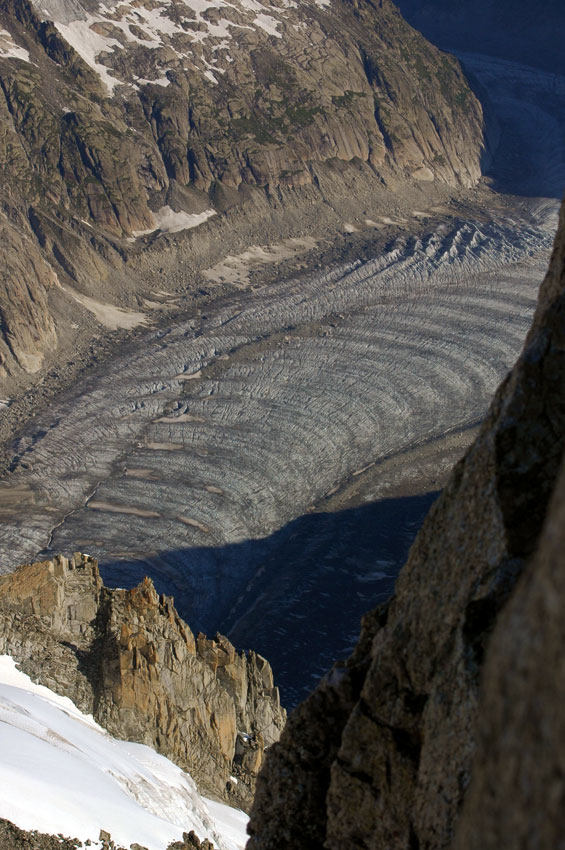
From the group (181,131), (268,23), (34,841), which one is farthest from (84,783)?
(268,23)

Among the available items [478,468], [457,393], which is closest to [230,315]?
[457,393]

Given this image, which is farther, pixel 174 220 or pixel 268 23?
pixel 268 23

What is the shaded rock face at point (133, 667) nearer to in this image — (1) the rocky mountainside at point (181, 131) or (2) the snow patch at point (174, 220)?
(1) the rocky mountainside at point (181, 131)

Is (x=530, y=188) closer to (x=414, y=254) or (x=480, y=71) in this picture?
(x=414, y=254)

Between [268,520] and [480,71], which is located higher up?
[480,71]

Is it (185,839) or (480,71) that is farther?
(480,71)

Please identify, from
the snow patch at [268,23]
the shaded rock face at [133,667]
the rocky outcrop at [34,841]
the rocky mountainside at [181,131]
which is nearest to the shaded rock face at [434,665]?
the rocky outcrop at [34,841]

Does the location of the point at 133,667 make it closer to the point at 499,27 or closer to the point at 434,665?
the point at 434,665
